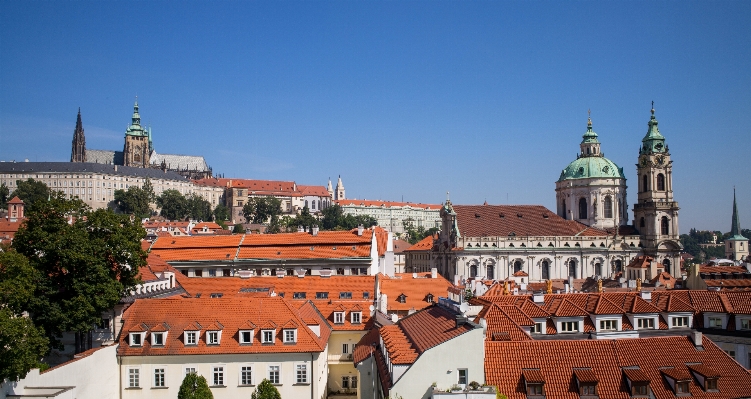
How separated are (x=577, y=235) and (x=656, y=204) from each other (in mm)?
16649

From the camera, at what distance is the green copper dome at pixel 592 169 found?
134m

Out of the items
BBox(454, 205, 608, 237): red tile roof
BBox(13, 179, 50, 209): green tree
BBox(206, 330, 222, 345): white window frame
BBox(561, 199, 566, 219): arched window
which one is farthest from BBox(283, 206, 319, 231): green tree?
BBox(206, 330, 222, 345): white window frame

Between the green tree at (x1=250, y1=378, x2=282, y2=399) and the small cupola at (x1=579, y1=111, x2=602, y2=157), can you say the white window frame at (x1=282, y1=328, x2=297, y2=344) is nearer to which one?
the green tree at (x1=250, y1=378, x2=282, y2=399)

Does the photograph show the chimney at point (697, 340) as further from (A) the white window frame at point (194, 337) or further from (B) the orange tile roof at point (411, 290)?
(B) the orange tile roof at point (411, 290)

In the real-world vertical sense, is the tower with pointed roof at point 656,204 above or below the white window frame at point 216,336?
above

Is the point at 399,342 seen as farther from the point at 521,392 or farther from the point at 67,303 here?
the point at 67,303

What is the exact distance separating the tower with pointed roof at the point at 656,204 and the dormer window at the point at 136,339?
337 ft

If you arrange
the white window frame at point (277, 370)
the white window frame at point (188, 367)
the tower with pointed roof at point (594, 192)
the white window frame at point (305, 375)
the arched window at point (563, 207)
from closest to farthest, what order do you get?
the white window frame at point (188, 367), the white window frame at point (277, 370), the white window frame at point (305, 375), the tower with pointed roof at point (594, 192), the arched window at point (563, 207)

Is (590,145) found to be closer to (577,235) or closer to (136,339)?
(577,235)

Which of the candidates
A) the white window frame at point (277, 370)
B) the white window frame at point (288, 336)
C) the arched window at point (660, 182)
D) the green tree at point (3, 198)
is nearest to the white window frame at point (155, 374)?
the white window frame at point (277, 370)

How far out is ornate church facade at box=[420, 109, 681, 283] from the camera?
11569 cm

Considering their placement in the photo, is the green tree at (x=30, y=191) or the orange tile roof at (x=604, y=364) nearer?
the orange tile roof at (x=604, y=364)

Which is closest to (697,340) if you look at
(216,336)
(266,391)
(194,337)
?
(266,391)

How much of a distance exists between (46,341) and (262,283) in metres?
24.0
